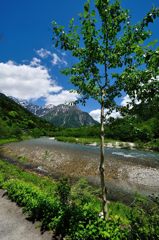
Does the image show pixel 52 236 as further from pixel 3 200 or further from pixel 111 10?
pixel 111 10

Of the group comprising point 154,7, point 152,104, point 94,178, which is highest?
point 154,7

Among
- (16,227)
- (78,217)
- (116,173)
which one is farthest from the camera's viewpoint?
(116,173)

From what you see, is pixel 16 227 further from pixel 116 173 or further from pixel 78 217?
pixel 116 173

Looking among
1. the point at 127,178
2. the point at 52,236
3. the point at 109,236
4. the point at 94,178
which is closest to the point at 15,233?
the point at 52,236

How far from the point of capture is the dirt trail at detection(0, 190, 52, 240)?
13.0 metres

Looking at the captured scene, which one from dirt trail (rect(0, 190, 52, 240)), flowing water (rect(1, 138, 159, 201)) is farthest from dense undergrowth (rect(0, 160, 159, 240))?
flowing water (rect(1, 138, 159, 201))

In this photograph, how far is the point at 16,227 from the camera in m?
14.2

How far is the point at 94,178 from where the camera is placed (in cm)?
3612

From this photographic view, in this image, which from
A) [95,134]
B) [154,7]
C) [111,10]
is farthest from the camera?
[95,134]

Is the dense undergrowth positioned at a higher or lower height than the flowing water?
higher

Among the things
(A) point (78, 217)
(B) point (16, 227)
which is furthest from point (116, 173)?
(B) point (16, 227)

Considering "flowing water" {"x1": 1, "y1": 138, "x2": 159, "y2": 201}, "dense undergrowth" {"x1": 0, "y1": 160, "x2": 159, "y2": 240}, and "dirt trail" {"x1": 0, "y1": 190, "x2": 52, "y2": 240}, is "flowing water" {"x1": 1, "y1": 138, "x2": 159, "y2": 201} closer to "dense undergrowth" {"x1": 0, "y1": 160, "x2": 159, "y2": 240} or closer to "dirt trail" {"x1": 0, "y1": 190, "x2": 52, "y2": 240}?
"dense undergrowth" {"x1": 0, "y1": 160, "x2": 159, "y2": 240}

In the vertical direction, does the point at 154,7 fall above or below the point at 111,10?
below

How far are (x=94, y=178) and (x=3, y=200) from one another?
1969 cm
